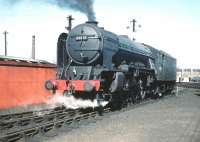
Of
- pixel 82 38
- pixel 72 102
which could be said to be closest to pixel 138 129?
pixel 72 102

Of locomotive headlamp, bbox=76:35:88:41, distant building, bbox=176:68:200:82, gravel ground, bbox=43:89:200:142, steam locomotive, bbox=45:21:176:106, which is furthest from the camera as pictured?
distant building, bbox=176:68:200:82

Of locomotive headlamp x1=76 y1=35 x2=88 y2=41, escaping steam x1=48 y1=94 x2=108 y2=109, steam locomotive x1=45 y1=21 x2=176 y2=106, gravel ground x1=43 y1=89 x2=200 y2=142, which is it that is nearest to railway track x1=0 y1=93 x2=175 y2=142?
escaping steam x1=48 y1=94 x2=108 y2=109

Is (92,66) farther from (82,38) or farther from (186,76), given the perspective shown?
(186,76)

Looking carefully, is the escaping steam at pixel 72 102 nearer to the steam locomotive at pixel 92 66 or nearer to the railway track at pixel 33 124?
the steam locomotive at pixel 92 66

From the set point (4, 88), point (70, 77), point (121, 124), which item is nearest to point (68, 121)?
point (121, 124)

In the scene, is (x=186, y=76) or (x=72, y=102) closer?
(x=72, y=102)

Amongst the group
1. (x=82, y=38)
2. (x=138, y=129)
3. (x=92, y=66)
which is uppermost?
(x=82, y=38)

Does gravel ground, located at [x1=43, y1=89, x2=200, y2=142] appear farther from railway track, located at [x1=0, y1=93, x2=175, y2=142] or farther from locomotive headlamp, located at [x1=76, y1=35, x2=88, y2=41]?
locomotive headlamp, located at [x1=76, y1=35, x2=88, y2=41]

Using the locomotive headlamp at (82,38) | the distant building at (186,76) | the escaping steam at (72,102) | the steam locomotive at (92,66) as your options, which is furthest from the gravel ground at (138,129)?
the distant building at (186,76)

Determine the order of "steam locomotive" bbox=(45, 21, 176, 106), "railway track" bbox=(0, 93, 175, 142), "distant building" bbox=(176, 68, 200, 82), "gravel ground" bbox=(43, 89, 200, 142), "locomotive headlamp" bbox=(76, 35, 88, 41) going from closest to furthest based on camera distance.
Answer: "railway track" bbox=(0, 93, 175, 142)
"gravel ground" bbox=(43, 89, 200, 142)
"steam locomotive" bbox=(45, 21, 176, 106)
"locomotive headlamp" bbox=(76, 35, 88, 41)
"distant building" bbox=(176, 68, 200, 82)

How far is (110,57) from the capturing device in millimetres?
16125

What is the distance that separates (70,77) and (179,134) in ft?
20.1

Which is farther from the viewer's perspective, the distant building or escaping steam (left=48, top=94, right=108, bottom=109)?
the distant building

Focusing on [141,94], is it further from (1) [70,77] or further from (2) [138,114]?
(1) [70,77]
